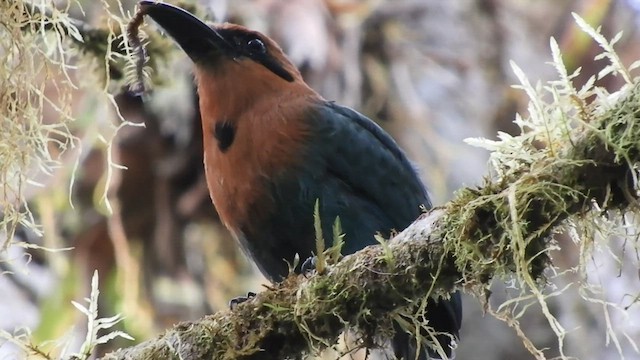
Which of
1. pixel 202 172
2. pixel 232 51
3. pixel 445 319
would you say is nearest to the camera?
pixel 445 319

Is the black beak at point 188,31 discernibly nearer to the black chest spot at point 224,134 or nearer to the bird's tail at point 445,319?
the black chest spot at point 224,134

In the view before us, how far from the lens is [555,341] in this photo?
4.16 metres

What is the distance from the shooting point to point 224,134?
9.86ft

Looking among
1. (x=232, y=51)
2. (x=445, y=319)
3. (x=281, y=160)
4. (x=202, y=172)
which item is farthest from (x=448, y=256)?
(x=202, y=172)

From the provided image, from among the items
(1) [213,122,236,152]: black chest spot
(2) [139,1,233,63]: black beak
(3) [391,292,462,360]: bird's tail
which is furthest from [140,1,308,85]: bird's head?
(3) [391,292,462,360]: bird's tail

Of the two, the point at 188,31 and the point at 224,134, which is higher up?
the point at 188,31

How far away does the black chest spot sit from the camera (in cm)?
296

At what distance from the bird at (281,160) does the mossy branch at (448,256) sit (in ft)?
2.32

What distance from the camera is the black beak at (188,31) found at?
2.68 meters

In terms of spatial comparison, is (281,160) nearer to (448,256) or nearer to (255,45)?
(255,45)

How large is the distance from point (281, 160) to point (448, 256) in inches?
48.0

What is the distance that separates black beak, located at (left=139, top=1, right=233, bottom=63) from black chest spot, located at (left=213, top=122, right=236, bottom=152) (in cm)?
27

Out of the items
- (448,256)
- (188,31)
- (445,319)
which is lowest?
(448,256)

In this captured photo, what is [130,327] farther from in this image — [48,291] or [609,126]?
[609,126]
